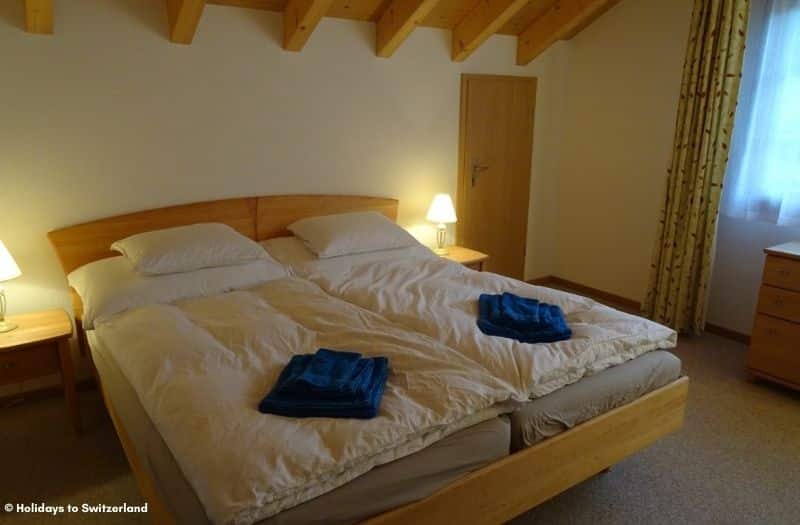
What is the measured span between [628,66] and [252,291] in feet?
10.5

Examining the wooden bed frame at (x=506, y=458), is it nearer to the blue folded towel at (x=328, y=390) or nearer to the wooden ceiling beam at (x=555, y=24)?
the blue folded towel at (x=328, y=390)

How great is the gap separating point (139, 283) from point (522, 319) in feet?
5.39

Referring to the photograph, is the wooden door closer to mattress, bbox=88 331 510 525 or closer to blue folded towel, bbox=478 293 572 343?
blue folded towel, bbox=478 293 572 343

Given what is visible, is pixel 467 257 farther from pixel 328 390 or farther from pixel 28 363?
pixel 28 363

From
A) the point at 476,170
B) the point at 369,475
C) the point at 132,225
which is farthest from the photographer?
the point at 476,170

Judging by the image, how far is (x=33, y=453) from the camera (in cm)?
232

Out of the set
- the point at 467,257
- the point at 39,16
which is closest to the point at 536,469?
the point at 467,257

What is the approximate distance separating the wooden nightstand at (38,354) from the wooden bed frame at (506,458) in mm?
360

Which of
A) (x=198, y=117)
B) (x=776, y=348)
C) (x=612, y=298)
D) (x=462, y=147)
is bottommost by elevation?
(x=612, y=298)

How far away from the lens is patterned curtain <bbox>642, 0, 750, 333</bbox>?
3.23 m

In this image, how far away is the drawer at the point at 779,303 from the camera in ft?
9.19

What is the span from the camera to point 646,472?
225 cm

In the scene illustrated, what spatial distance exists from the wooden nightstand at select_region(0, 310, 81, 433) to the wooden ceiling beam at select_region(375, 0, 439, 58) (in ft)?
7.66

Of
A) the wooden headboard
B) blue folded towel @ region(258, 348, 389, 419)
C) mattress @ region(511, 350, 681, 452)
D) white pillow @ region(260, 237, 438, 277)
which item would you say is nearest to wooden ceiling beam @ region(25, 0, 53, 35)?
the wooden headboard
